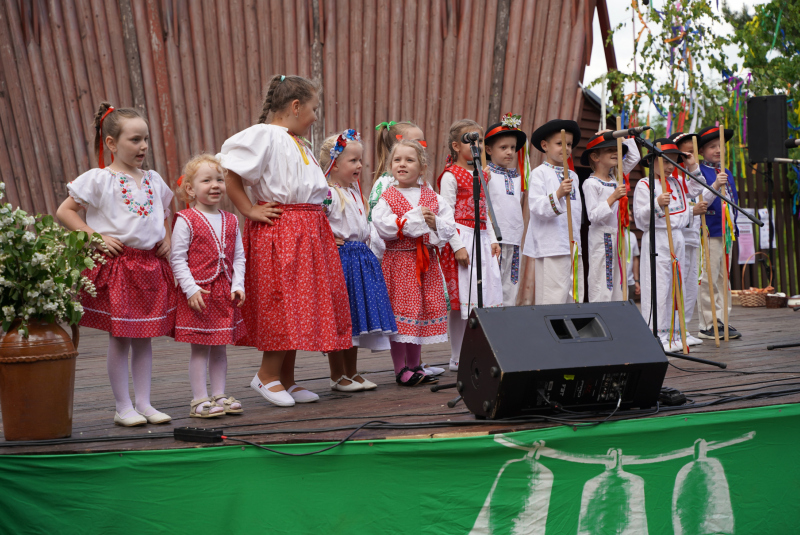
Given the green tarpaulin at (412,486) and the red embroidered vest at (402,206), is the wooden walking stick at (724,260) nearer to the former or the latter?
the red embroidered vest at (402,206)

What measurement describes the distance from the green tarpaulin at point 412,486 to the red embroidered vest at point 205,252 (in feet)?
2.89

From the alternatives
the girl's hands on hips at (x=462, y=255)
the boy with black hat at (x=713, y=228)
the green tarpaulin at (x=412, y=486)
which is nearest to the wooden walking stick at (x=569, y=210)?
the girl's hands on hips at (x=462, y=255)

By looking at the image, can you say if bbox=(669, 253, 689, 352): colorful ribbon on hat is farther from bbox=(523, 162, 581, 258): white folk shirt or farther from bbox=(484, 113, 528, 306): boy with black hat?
bbox=(484, 113, 528, 306): boy with black hat

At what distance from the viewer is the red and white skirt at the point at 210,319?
3.10 m

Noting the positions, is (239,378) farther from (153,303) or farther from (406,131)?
(406,131)

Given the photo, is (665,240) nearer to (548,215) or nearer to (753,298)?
(548,215)

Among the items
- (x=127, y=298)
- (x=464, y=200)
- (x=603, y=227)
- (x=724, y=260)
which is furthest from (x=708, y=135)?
(x=127, y=298)

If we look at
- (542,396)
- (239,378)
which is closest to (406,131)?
(239,378)

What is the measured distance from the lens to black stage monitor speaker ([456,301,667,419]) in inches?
99.8

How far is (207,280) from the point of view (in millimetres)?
3148

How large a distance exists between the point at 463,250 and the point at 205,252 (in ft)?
5.15

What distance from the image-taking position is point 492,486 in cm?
251

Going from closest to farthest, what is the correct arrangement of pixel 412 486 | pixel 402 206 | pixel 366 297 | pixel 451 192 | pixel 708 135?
1. pixel 412 486
2. pixel 366 297
3. pixel 402 206
4. pixel 451 192
5. pixel 708 135

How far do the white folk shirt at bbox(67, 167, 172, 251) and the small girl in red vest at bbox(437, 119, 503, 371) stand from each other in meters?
1.74
